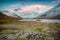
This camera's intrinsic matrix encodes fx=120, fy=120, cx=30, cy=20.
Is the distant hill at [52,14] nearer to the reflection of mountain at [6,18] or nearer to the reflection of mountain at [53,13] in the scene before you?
the reflection of mountain at [53,13]

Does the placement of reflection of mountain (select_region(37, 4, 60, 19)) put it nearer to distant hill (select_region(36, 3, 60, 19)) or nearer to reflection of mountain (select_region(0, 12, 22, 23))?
distant hill (select_region(36, 3, 60, 19))

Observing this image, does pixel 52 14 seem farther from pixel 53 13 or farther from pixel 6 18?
pixel 6 18

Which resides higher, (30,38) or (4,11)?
(4,11)

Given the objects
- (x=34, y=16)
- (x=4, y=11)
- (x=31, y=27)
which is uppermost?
(x=4, y=11)

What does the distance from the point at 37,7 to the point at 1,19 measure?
927 mm

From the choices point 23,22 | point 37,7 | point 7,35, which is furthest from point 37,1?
point 7,35

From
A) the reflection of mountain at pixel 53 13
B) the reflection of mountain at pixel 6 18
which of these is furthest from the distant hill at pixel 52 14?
the reflection of mountain at pixel 6 18

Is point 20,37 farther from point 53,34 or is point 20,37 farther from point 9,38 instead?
point 53,34

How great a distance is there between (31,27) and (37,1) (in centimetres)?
65

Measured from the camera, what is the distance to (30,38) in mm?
2797

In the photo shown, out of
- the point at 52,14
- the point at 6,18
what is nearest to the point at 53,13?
the point at 52,14

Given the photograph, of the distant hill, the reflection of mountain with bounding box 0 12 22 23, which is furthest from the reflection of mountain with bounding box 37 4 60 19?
the reflection of mountain with bounding box 0 12 22 23

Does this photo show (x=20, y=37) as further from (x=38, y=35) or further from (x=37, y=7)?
(x=37, y=7)

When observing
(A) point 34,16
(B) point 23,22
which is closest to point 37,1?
(A) point 34,16
